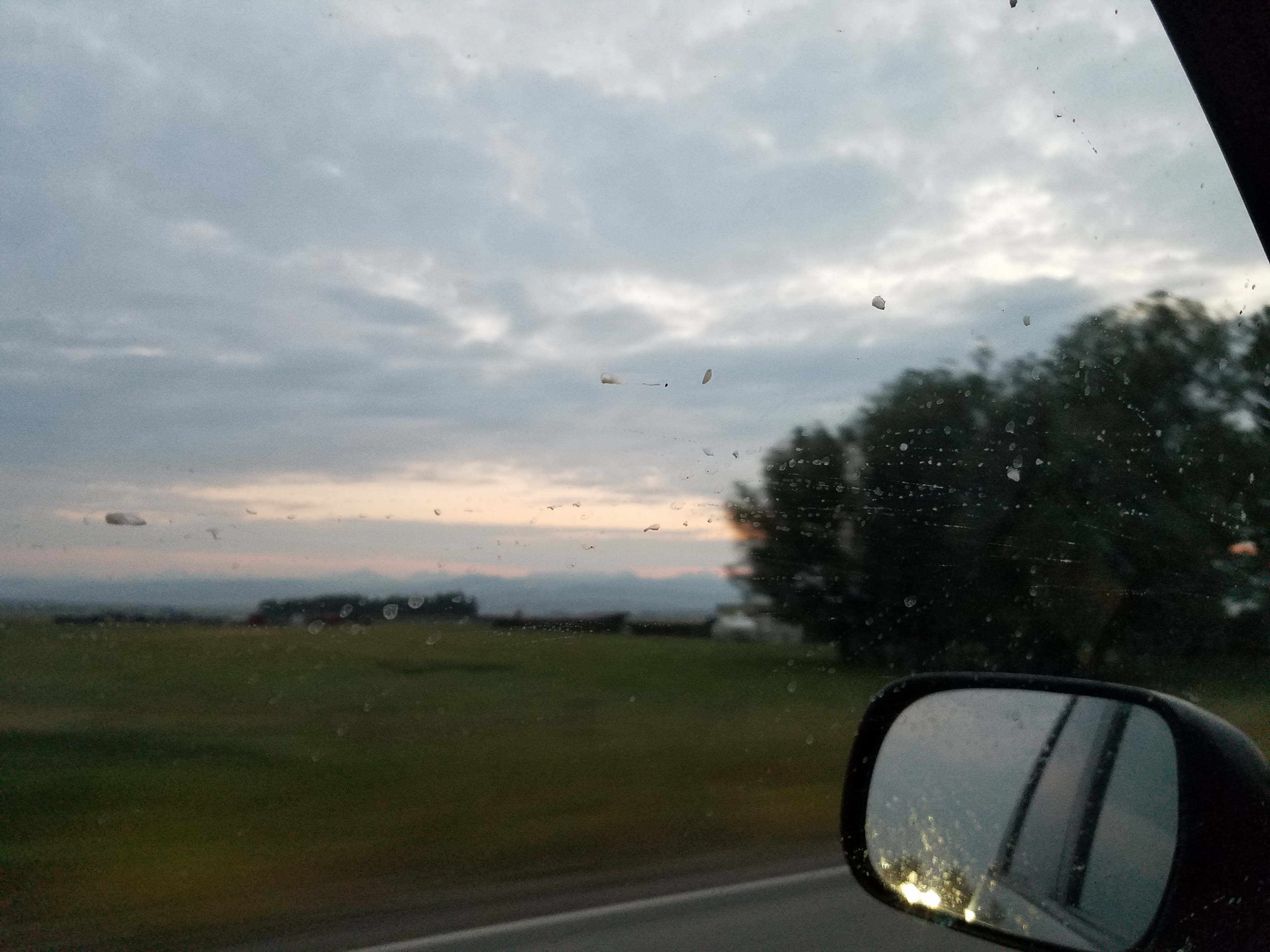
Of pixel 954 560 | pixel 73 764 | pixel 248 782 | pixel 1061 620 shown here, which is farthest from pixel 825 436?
pixel 73 764

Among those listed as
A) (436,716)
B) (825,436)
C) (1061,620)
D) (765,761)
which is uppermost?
(825,436)

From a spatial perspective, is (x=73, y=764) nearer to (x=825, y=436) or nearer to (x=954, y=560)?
(x=825, y=436)

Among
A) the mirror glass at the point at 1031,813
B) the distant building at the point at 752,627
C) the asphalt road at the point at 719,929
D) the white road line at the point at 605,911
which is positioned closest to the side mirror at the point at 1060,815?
the mirror glass at the point at 1031,813

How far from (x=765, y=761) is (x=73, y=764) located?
317 cm

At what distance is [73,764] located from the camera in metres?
4.15

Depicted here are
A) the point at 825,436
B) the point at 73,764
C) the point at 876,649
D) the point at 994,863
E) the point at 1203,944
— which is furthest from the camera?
the point at 876,649

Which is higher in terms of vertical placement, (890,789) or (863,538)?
(863,538)

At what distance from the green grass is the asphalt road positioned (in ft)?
1.57

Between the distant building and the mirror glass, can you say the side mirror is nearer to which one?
the mirror glass

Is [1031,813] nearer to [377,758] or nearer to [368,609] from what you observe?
[368,609]

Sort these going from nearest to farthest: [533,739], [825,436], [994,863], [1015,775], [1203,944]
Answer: [1203,944] → [994,863] → [1015,775] → [825,436] → [533,739]

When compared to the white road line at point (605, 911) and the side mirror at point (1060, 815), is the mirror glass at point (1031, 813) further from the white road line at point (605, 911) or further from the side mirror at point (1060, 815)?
the white road line at point (605, 911)

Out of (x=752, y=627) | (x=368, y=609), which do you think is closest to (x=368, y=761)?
(x=368, y=609)

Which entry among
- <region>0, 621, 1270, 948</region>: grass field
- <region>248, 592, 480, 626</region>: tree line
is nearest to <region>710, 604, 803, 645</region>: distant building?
<region>0, 621, 1270, 948</region>: grass field
